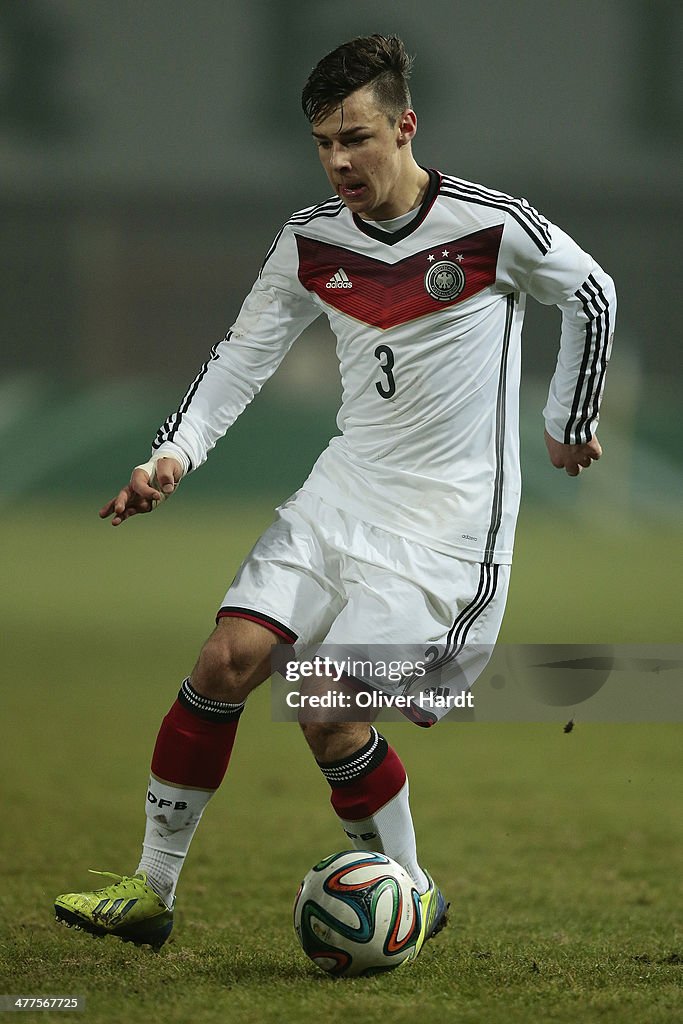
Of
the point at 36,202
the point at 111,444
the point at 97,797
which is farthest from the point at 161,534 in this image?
the point at 97,797

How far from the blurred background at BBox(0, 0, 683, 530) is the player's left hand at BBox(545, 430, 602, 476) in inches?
223

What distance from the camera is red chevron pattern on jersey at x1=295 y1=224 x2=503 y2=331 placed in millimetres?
3168

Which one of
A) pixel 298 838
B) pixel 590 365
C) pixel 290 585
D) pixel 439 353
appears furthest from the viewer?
pixel 298 838

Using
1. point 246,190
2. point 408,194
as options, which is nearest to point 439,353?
point 408,194

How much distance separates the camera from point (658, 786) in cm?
566

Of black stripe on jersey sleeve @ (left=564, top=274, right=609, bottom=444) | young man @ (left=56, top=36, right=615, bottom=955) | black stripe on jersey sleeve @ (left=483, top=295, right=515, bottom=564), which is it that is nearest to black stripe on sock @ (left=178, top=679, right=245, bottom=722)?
young man @ (left=56, top=36, right=615, bottom=955)

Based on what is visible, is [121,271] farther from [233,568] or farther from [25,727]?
[25,727]

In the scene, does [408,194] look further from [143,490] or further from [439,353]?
[143,490]

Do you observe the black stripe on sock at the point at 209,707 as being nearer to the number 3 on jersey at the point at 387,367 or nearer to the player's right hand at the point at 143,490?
the player's right hand at the point at 143,490

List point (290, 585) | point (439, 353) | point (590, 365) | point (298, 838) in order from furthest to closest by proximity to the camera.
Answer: point (298, 838) → point (590, 365) → point (439, 353) → point (290, 585)

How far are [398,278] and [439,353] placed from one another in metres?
0.21

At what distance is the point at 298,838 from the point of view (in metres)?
4.77

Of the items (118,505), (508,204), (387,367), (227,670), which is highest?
(508,204)

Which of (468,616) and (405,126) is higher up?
(405,126)
